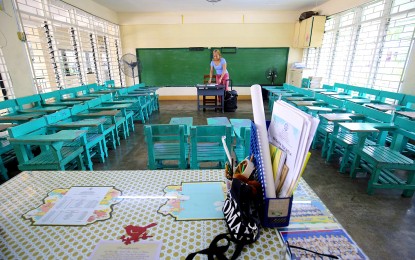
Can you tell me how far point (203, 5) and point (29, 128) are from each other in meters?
6.40

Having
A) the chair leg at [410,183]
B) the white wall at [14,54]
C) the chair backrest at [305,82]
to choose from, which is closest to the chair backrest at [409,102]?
the chair leg at [410,183]

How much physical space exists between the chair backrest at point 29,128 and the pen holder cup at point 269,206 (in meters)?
2.62

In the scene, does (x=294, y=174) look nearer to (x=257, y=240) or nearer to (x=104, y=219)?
(x=257, y=240)

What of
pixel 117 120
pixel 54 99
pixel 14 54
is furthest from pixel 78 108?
pixel 54 99

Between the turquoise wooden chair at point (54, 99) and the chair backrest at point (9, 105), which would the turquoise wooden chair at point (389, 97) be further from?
the chair backrest at point (9, 105)

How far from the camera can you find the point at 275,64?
8562 mm

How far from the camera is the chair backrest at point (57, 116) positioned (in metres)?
2.86

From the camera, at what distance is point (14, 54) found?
3.84 meters

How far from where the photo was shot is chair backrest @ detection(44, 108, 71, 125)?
2857mm

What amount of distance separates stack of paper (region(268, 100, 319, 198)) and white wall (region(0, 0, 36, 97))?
494 centimetres

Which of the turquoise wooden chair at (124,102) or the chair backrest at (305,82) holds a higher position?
the chair backrest at (305,82)

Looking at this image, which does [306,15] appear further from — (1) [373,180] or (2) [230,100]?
(1) [373,180]

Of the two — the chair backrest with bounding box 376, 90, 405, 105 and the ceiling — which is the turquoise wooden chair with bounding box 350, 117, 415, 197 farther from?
the ceiling

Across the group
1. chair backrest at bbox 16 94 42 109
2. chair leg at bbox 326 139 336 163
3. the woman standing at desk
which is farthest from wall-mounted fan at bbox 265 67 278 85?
chair backrest at bbox 16 94 42 109
